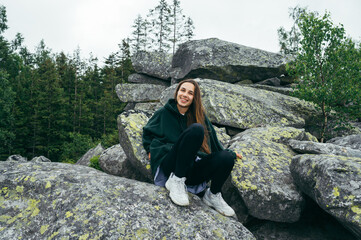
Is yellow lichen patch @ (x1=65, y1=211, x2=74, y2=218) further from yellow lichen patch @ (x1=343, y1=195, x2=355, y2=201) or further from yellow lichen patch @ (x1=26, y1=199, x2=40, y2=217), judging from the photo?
yellow lichen patch @ (x1=343, y1=195, x2=355, y2=201)

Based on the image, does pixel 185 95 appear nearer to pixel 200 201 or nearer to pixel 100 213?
pixel 200 201

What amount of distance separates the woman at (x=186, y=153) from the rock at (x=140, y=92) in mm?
16535

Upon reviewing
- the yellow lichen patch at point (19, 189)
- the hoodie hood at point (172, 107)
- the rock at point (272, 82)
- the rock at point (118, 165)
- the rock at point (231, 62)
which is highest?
the rock at point (231, 62)

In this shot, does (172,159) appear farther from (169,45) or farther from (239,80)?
(169,45)

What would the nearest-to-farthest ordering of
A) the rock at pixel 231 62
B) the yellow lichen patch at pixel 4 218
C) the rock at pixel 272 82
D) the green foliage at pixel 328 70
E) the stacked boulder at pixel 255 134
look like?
the yellow lichen patch at pixel 4 218, the stacked boulder at pixel 255 134, the green foliage at pixel 328 70, the rock at pixel 231 62, the rock at pixel 272 82

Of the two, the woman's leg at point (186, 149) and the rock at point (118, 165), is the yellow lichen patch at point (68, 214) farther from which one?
the rock at point (118, 165)

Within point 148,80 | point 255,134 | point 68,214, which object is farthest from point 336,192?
point 148,80

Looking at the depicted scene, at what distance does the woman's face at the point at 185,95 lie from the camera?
16.1 ft

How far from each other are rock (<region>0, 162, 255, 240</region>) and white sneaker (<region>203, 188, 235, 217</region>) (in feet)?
0.45

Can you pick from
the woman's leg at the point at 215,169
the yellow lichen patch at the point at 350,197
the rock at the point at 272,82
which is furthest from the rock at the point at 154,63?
the yellow lichen patch at the point at 350,197

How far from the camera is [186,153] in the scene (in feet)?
12.7

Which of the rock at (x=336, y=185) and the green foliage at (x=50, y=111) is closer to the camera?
the rock at (x=336, y=185)

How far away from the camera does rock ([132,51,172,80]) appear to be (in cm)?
2058

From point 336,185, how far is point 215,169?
213 centimetres
